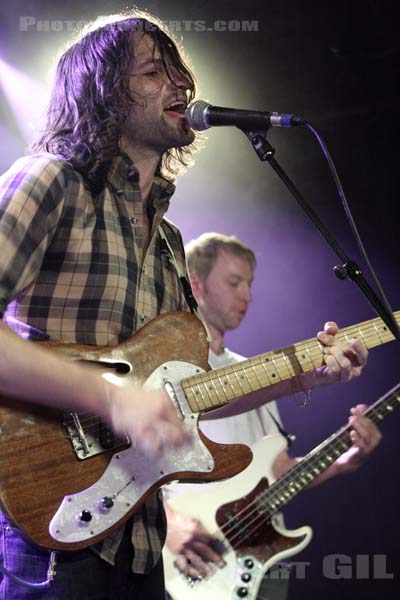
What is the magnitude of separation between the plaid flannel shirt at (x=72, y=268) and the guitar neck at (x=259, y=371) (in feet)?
0.78

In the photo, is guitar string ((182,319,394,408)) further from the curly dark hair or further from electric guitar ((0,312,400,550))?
the curly dark hair

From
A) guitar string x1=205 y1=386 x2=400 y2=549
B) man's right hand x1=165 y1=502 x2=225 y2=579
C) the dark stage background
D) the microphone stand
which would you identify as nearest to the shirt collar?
the microphone stand

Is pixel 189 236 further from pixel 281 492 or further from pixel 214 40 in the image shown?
pixel 281 492

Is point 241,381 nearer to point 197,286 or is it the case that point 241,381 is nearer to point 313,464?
point 313,464

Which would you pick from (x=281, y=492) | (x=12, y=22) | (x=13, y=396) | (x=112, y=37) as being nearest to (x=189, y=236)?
(x=12, y=22)

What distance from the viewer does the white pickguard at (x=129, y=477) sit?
1498mm

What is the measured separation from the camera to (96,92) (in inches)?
83.8

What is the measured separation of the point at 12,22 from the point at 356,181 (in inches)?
93.8

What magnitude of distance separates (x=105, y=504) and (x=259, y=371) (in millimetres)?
614

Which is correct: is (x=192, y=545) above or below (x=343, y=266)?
below

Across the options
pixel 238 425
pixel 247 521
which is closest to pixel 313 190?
pixel 238 425

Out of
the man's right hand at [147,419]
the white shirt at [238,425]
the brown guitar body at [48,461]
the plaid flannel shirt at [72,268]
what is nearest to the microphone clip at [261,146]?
the plaid flannel shirt at [72,268]

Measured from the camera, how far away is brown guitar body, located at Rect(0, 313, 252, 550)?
1.47 meters

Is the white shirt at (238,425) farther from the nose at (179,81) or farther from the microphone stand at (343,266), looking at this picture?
the microphone stand at (343,266)
